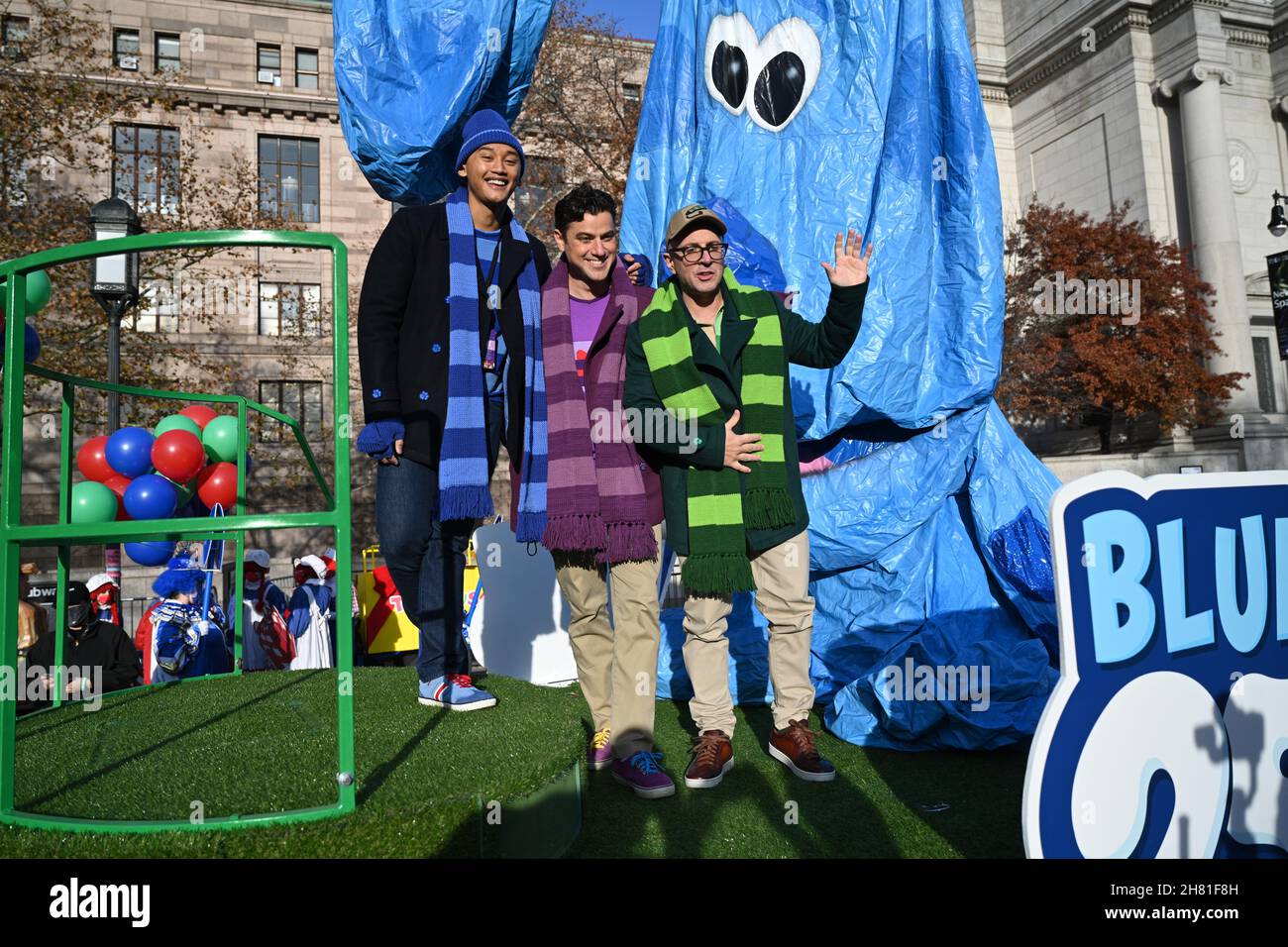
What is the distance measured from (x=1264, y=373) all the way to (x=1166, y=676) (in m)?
23.0

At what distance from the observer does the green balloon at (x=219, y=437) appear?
16.5 ft

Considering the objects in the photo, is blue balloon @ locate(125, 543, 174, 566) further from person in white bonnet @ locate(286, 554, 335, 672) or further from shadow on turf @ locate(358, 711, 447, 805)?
shadow on turf @ locate(358, 711, 447, 805)

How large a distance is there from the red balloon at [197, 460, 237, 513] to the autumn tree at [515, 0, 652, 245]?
11811mm

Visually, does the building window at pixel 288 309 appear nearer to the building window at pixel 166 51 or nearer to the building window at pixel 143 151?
the building window at pixel 143 151

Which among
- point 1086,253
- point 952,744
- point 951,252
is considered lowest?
point 952,744

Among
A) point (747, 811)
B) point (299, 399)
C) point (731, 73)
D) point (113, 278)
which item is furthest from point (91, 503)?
point (299, 399)

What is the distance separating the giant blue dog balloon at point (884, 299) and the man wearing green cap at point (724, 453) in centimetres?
94

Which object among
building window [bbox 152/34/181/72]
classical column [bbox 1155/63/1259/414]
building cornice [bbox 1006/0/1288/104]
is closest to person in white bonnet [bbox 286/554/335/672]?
classical column [bbox 1155/63/1259/414]

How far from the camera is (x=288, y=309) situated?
20.8 m

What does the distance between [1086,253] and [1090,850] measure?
1947 cm

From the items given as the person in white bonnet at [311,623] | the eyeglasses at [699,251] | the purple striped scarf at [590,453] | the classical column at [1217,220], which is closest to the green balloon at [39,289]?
the purple striped scarf at [590,453]
